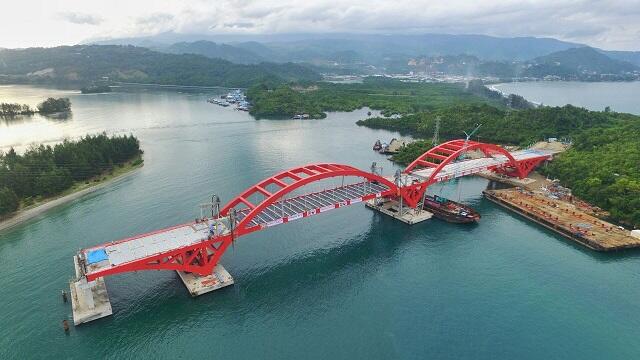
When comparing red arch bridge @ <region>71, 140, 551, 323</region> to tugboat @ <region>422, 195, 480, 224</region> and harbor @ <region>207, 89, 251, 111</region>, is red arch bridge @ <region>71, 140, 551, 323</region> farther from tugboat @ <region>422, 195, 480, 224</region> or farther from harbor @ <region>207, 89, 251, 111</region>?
harbor @ <region>207, 89, 251, 111</region>

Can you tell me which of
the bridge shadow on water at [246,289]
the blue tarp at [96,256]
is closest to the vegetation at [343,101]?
the bridge shadow on water at [246,289]

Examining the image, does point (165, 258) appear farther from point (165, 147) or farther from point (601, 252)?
point (165, 147)

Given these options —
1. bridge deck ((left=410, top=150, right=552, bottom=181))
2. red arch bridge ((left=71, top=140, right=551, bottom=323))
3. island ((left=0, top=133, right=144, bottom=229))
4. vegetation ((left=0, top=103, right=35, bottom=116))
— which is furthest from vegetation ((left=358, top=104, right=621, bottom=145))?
vegetation ((left=0, top=103, right=35, bottom=116))

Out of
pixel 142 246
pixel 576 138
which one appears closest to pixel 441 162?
pixel 576 138

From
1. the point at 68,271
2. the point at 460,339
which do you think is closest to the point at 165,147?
the point at 68,271

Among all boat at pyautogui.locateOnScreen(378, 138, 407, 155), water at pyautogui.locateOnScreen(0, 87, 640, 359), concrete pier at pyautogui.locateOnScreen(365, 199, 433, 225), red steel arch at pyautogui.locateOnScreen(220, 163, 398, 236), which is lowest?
water at pyautogui.locateOnScreen(0, 87, 640, 359)

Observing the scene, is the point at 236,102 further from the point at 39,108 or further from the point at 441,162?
the point at 441,162

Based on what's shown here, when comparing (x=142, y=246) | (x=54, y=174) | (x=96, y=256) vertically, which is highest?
(x=142, y=246)
